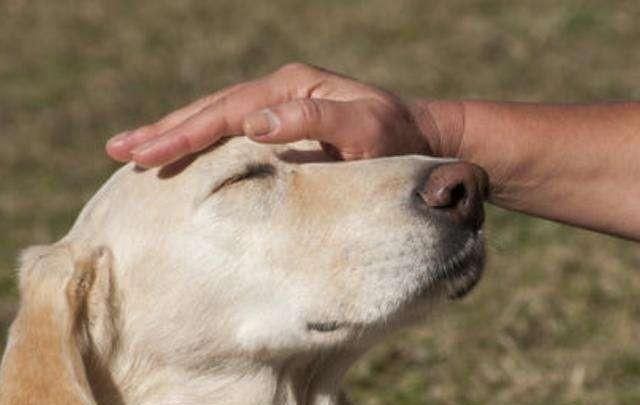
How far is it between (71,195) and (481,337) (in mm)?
3578

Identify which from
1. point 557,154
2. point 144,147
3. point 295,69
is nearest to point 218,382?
point 144,147

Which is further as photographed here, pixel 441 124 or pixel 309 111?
pixel 441 124

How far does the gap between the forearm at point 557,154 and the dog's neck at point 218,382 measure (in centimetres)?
82

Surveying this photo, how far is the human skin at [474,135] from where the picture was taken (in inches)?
170

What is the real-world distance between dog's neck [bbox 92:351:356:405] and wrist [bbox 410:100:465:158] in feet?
2.40

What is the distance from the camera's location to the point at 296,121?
4.20 meters

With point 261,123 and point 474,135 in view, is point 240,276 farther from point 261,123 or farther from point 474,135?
point 474,135

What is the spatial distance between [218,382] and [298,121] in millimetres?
807

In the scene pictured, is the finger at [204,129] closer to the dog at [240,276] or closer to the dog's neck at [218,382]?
the dog at [240,276]

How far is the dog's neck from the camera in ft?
14.5


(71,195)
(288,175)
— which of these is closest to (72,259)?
(288,175)

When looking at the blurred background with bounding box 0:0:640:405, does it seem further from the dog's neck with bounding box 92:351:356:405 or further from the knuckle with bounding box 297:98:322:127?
the knuckle with bounding box 297:98:322:127

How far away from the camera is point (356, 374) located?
22.3 ft

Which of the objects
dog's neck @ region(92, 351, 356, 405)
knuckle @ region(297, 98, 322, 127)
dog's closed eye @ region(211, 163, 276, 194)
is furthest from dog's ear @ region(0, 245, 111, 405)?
knuckle @ region(297, 98, 322, 127)
